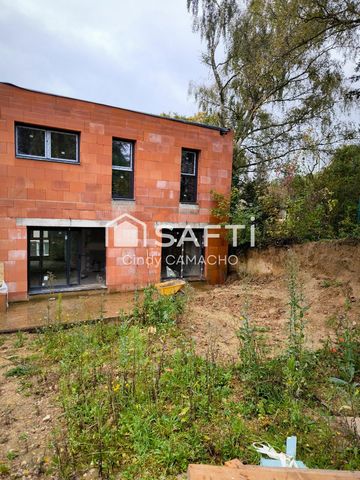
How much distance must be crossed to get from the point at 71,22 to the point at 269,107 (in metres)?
9.68

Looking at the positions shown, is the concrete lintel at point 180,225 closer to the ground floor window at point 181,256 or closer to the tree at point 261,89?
the ground floor window at point 181,256

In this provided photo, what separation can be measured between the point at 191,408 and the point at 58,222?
6.87 metres

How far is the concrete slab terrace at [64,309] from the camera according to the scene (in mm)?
6133

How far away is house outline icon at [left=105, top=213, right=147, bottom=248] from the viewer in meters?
9.13

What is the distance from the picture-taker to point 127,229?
9328mm

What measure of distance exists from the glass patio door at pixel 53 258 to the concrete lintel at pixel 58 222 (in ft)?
→ 1.11

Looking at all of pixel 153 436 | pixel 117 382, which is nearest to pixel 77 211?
pixel 117 382

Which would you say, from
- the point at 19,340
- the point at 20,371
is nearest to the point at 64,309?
the point at 19,340

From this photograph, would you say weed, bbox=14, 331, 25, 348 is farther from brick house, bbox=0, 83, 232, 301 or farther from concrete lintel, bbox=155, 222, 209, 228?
concrete lintel, bbox=155, 222, 209, 228

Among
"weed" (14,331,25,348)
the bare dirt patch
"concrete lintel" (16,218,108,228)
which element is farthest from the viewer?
"concrete lintel" (16,218,108,228)

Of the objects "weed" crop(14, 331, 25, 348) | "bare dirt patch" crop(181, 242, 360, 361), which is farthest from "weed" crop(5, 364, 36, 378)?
"bare dirt patch" crop(181, 242, 360, 361)

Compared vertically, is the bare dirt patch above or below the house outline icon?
below

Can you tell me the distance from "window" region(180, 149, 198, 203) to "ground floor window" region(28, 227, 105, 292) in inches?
128

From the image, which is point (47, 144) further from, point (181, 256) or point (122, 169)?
point (181, 256)
